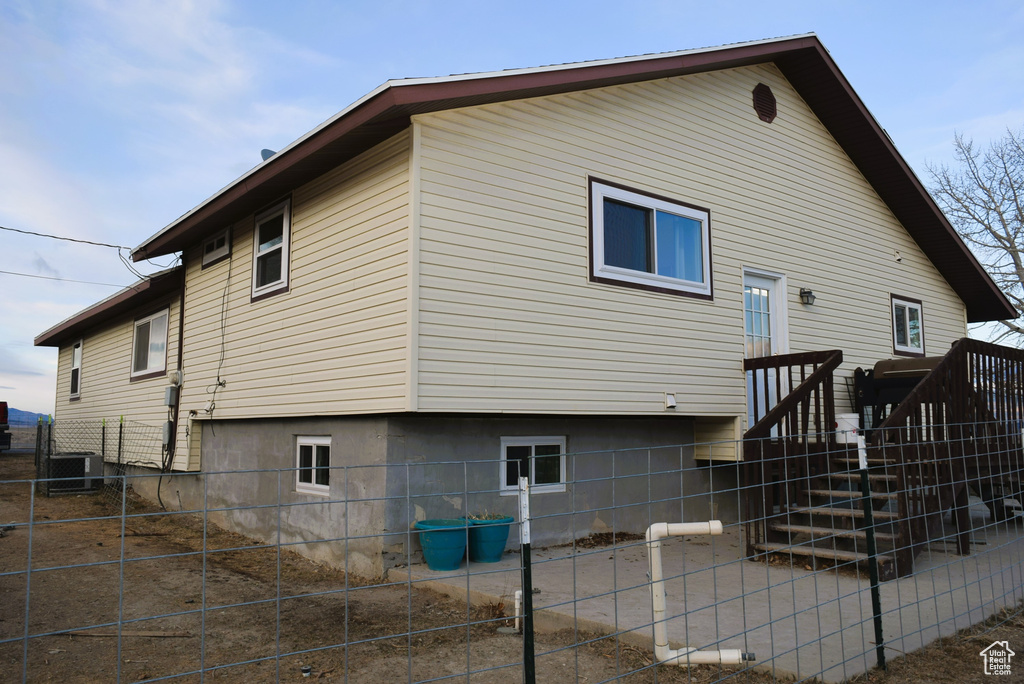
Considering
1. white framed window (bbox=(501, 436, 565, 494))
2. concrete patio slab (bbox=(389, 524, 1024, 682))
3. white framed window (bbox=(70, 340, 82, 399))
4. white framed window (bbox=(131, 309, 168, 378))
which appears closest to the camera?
concrete patio slab (bbox=(389, 524, 1024, 682))

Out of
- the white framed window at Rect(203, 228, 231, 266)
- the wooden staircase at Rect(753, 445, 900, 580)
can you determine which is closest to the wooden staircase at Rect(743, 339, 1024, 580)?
the wooden staircase at Rect(753, 445, 900, 580)

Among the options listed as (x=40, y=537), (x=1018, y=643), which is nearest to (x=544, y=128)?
(x=1018, y=643)

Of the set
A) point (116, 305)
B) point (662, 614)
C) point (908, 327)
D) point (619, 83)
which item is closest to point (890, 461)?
point (662, 614)

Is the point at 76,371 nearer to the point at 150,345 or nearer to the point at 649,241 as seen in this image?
the point at 150,345

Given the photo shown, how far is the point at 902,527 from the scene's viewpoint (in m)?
6.37

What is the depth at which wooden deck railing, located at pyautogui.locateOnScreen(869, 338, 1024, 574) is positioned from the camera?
6.35m

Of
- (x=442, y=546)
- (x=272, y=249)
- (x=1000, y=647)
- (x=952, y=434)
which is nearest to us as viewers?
(x=1000, y=647)

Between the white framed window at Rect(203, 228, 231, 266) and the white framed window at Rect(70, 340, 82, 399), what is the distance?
8156 mm

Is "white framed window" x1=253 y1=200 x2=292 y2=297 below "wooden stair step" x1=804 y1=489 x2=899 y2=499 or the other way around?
the other way around

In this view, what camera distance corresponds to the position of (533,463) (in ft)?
25.0

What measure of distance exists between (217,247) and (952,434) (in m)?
9.66

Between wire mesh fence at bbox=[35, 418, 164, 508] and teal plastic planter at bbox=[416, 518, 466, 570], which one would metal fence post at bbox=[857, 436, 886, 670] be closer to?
teal plastic planter at bbox=[416, 518, 466, 570]

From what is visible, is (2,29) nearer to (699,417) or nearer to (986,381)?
(699,417)

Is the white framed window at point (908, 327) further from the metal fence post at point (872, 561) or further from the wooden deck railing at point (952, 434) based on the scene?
the metal fence post at point (872, 561)
